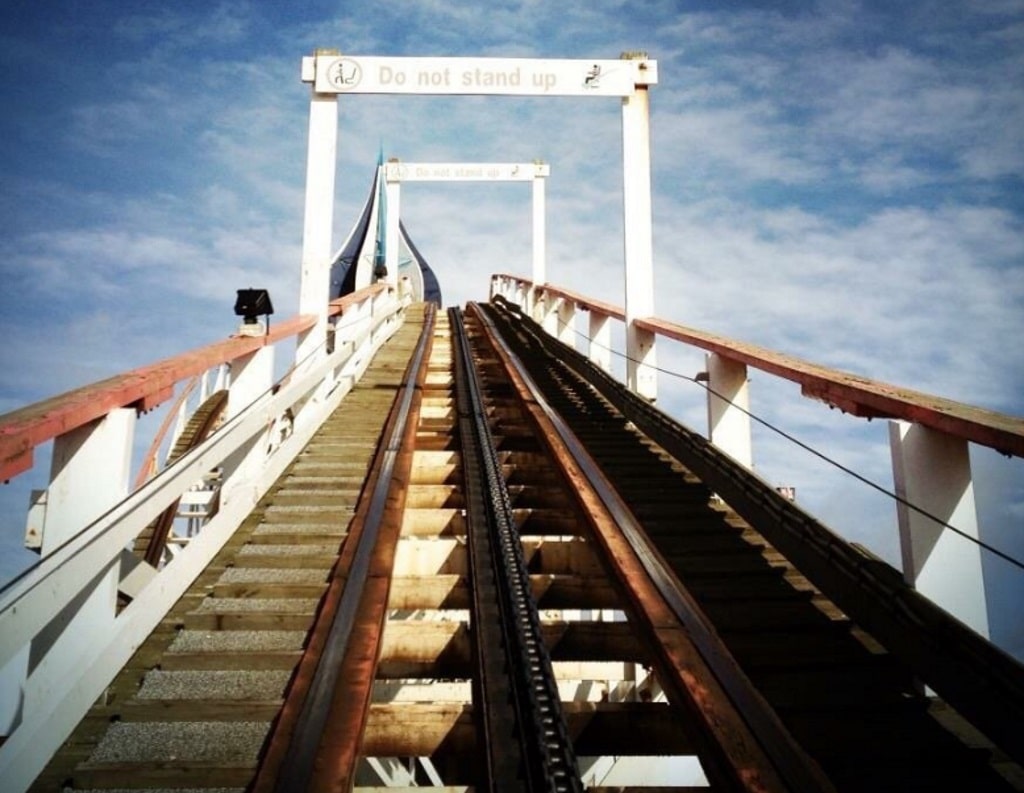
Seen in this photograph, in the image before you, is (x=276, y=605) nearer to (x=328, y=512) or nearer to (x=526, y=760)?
(x=328, y=512)

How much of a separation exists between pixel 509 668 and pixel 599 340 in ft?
21.5

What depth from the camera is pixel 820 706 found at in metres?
2.51

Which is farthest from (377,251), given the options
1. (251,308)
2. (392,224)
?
(251,308)

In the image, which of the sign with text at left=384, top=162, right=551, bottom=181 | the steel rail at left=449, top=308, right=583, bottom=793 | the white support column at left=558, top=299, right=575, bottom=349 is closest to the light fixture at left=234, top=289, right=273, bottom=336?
the steel rail at left=449, top=308, right=583, bottom=793

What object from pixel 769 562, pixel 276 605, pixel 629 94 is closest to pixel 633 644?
pixel 769 562

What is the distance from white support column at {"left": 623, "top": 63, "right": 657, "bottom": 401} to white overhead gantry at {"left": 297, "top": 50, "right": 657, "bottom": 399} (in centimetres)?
1

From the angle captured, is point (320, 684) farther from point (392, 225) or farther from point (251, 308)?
point (392, 225)

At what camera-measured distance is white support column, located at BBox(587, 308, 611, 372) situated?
8656 mm

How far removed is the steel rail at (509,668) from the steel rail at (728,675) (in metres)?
0.56

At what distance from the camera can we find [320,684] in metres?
2.45

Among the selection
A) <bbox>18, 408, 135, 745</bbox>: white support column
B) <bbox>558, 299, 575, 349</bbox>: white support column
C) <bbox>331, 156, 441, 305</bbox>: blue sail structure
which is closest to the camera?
<bbox>18, 408, 135, 745</bbox>: white support column

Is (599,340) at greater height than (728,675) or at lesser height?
greater

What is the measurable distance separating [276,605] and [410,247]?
41012 mm

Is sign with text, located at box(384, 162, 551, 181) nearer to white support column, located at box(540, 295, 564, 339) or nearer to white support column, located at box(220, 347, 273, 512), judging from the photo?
white support column, located at box(540, 295, 564, 339)
